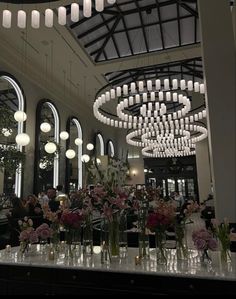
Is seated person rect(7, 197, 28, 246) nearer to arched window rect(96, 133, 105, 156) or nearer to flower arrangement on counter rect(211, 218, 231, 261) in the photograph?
flower arrangement on counter rect(211, 218, 231, 261)

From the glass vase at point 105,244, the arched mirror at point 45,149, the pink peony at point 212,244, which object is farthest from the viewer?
the arched mirror at point 45,149

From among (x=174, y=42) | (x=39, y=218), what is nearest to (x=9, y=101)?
(x=39, y=218)

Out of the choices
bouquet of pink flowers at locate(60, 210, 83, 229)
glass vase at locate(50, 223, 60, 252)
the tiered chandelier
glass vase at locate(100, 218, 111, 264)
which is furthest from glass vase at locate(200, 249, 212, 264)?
the tiered chandelier

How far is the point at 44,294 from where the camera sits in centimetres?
223

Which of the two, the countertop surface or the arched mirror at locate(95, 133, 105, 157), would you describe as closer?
the countertop surface

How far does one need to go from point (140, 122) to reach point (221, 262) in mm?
8253

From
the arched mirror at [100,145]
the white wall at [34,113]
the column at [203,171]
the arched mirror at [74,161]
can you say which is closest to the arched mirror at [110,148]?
the arched mirror at [100,145]

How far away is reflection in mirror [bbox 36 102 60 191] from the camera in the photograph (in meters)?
8.92

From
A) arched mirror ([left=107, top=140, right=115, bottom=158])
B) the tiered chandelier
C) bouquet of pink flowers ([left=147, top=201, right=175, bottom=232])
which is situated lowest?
bouquet of pink flowers ([left=147, top=201, right=175, bottom=232])

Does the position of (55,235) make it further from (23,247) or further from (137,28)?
(137,28)

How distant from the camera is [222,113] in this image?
14.7ft

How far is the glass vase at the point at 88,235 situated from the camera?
2.48 metres

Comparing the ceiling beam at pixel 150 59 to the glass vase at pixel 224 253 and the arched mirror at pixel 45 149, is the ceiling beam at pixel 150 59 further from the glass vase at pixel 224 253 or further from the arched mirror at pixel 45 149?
the glass vase at pixel 224 253

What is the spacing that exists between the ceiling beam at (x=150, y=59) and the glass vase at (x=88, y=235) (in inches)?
298
